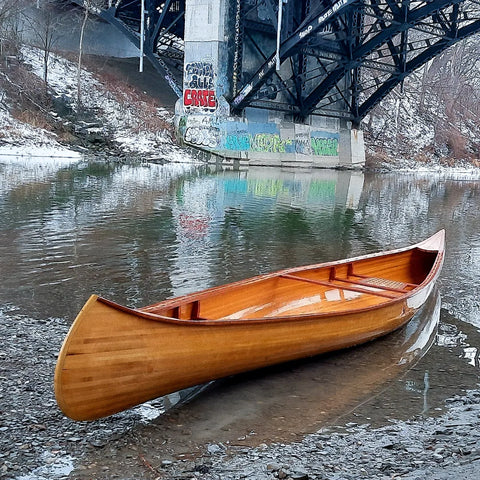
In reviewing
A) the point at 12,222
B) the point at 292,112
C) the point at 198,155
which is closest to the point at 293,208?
the point at 12,222

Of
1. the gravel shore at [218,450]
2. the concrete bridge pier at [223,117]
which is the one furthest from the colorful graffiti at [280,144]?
the gravel shore at [218,450]

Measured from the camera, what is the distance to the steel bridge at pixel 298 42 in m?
28.5

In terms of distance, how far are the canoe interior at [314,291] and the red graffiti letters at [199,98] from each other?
2486cm

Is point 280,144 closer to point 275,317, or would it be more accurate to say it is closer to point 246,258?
point 246,258

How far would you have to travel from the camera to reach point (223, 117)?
32.6 metres

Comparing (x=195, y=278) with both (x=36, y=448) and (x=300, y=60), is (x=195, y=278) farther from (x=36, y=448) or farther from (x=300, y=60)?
(x=300, y=60)

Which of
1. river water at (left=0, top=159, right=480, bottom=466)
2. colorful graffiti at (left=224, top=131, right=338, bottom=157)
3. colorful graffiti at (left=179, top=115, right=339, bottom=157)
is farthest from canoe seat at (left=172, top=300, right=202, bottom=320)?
colorful graffiti at (left=224, top=131, right=338, bottom=157)

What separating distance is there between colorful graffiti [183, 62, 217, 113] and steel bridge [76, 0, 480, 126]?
1.03 metres

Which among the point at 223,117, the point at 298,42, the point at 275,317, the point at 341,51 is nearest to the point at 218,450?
the point at 275,317

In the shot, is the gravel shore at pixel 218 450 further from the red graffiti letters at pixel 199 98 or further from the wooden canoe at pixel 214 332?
the red graffiti letters at pixel 199 98

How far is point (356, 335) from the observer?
20.5 feet

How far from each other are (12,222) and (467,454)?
9.88m

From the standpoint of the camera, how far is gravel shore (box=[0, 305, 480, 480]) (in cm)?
398

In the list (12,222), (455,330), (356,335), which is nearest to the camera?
(356,335)
